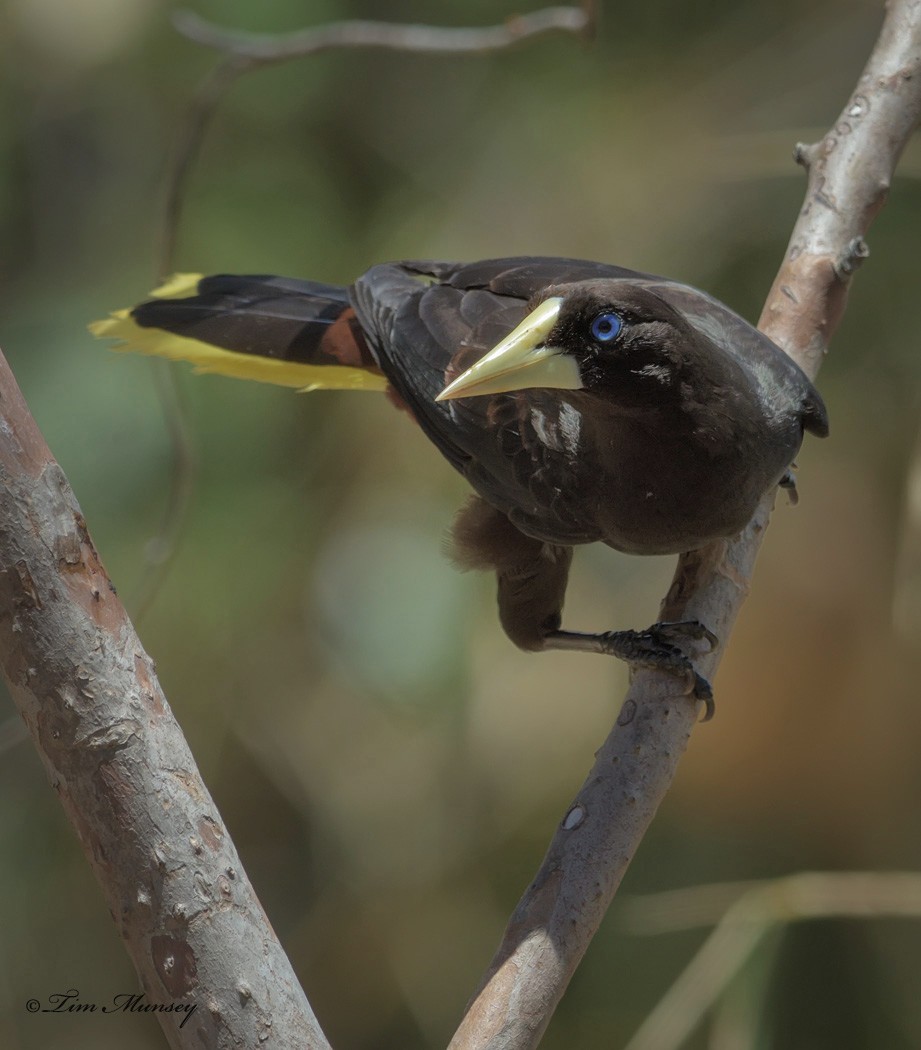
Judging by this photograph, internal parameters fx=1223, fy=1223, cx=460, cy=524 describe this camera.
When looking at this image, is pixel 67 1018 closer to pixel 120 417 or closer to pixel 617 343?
pixel 120 417

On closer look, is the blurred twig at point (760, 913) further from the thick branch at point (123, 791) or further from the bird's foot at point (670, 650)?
the thick branch at point (123, 791)

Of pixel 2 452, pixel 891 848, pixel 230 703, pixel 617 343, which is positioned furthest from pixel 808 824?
pixel 2 452

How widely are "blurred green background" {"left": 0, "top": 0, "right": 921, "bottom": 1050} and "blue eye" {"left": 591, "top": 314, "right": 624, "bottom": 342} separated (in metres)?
1.74

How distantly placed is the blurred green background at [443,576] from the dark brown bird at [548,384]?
0.83 meters

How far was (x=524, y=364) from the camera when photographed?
203 centimetres

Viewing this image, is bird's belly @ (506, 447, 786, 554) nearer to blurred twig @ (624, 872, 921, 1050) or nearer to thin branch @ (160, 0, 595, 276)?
blurred twig @ (624, 872, 921, 1050)

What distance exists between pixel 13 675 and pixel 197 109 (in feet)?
6.76

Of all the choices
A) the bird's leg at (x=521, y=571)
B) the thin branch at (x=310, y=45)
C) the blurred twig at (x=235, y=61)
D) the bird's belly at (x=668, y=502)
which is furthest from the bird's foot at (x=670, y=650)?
the thin branch at (x=310, y=45)

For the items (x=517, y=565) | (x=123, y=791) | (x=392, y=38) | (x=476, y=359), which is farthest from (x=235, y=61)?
Result: (x=123, y=791)

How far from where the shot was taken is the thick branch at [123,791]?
4.92 feet

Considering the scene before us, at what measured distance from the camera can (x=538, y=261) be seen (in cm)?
280

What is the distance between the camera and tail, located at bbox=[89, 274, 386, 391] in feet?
9.52

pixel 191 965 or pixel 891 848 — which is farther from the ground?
pixel 191 965

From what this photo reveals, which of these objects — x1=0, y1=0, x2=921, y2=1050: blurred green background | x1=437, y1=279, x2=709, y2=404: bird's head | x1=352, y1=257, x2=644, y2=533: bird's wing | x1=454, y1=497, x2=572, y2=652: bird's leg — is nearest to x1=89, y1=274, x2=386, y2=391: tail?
x1=352, y1=257, x2=644, y2=533: bird's wing
